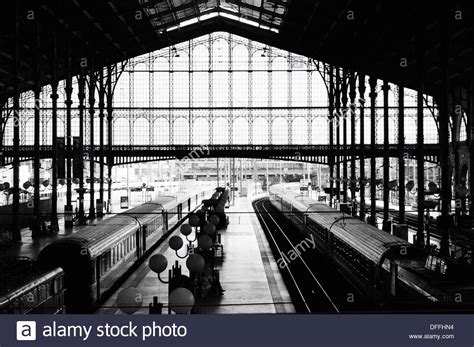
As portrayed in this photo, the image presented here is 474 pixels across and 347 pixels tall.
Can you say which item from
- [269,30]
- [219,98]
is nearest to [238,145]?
[219,98]

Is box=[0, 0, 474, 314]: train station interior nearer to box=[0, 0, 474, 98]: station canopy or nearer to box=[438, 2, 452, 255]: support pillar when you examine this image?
box=[438, 2, 452, 255]: support pillar

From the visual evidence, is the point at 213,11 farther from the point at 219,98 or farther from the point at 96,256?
the point at 96,256

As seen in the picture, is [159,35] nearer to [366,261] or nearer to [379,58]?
[379,58]

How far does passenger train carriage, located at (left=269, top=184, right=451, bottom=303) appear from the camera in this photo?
12.0 metres

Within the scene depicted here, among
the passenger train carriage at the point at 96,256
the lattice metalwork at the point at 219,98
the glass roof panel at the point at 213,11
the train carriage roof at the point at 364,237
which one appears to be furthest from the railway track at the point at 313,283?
the lattice metalwork at the point at 219,98

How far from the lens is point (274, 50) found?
162 feet

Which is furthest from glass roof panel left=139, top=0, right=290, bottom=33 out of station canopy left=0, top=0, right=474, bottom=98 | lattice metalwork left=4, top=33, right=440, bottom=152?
lattice metalwork left=4, top=33, right=440, bottom=152

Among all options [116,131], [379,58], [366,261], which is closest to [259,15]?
[379,58]

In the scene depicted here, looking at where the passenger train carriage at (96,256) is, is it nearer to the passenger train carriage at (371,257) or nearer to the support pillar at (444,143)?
the passenger train carriage at (371,257)

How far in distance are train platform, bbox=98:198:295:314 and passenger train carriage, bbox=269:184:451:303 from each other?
233 centimetres

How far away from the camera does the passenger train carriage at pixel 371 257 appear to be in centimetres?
1196

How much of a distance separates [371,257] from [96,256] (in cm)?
801

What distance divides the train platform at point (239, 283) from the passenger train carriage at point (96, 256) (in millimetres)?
554

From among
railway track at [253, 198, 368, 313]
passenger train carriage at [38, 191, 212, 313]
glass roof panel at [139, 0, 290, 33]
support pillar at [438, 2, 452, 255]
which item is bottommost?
railway track at [253, 198, 368, 313]
